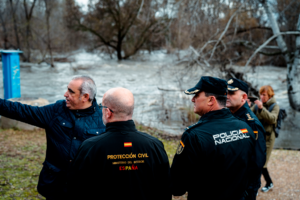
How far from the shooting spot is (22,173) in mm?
4832

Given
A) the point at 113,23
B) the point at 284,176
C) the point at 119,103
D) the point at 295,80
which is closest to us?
the point at 119,103

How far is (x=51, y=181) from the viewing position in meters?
2.67

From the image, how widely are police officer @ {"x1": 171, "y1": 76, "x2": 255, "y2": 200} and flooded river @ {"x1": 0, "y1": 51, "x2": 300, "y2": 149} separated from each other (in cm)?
679

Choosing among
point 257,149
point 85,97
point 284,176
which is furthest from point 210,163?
point 284,176

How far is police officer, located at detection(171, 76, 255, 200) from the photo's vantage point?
217cm

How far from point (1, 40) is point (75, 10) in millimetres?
7815

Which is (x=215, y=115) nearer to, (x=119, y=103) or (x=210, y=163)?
(x=210, y=163)

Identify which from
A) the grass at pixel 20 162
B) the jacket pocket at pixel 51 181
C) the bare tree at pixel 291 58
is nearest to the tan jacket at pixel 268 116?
the jacket pocket at pixel 51 181

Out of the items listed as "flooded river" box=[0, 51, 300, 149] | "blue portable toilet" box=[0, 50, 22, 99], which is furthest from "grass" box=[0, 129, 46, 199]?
"flooded river" box=[0, 51, 300, 149]

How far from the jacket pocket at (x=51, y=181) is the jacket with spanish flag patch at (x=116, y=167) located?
30.5 inches

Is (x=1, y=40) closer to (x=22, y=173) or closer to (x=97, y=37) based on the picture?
(x=97, y=37)

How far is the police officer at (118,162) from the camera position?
6.17 feet

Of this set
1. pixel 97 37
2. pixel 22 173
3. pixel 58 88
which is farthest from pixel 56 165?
pixel 97 37

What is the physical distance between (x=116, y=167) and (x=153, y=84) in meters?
17.5
